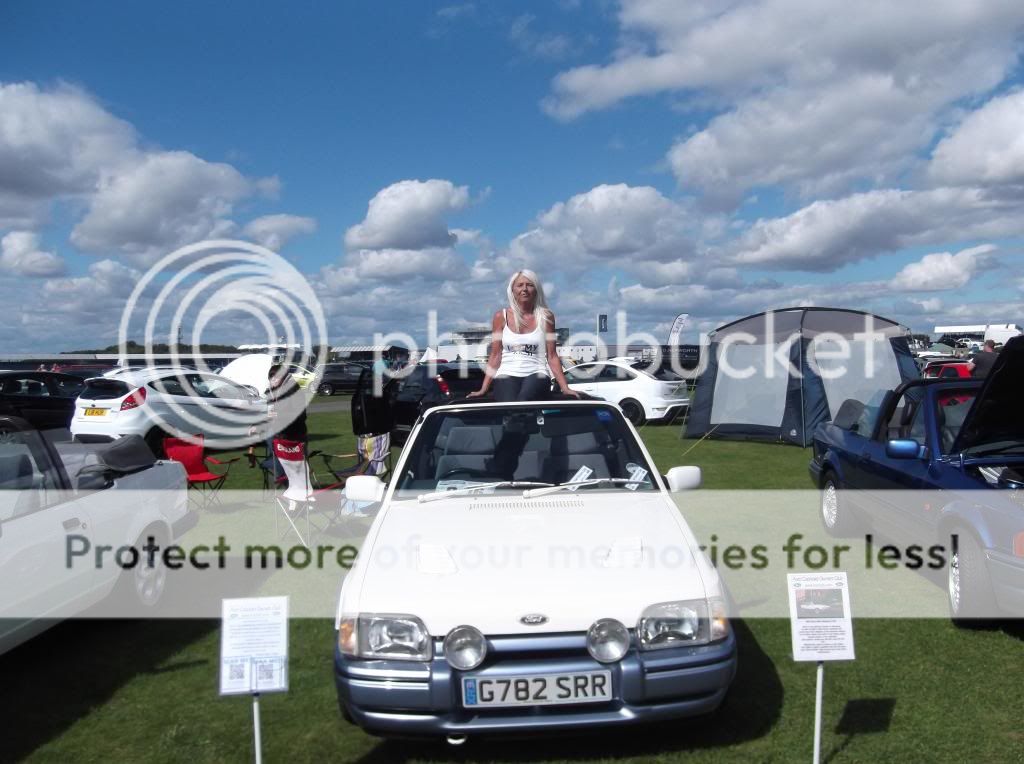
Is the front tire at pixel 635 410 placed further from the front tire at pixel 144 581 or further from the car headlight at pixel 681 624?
the car headlight at pixel 681 624

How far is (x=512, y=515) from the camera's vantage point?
409 cm

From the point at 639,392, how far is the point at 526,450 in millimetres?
15422

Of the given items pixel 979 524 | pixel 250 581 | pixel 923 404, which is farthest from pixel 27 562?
pixel 923 404

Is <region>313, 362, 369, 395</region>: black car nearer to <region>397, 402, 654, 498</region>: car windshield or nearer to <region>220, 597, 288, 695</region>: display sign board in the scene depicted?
<region>397, 402, 654, 498</region>: car windshield

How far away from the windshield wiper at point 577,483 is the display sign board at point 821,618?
1.29 m

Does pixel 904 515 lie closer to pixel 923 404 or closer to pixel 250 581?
pixel 923 404

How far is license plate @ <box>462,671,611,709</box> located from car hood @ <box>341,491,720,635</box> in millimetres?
182

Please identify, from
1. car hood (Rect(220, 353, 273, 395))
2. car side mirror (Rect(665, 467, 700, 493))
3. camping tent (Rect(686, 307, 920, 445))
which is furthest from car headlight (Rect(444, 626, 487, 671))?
car hood (Rect(220, 353, 273, 395))

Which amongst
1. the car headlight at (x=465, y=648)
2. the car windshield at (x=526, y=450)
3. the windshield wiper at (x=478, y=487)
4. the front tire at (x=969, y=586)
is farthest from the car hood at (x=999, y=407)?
the car headlight at (x=465, y=648)

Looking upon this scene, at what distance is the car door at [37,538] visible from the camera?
4164 mm

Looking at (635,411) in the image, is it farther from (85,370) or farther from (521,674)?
(85,370)

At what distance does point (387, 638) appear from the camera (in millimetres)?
3287

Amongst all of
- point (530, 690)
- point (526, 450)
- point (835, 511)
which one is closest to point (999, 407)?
point (835, 511)

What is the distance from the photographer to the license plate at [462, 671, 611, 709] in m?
3.12
